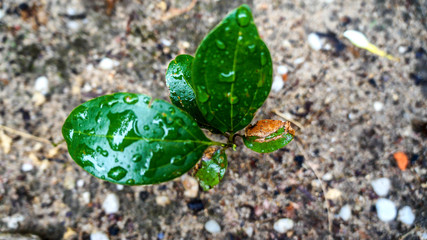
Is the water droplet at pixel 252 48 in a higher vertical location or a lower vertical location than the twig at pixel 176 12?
higher

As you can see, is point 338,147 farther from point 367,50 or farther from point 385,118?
point 367,50

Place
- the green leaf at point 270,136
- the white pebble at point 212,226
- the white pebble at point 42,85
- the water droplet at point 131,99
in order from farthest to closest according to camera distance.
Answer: the white pebble at point 42,85
the white pebble at point 212,226
the green leaf at point 270,136
the water droplet at point 131,99

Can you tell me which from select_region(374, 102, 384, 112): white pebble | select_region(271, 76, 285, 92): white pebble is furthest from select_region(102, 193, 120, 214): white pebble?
select_region(374, 102, 384, 112): white pebble

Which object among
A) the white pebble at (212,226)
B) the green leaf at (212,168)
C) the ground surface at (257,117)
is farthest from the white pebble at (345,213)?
the green leaf at (212,168)

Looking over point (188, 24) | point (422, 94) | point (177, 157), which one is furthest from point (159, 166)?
point (422, 94)

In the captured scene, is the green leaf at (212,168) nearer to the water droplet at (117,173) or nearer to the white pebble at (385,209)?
the water droplet at (117,173)

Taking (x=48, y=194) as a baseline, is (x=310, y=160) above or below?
above

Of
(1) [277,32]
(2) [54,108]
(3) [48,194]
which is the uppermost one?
(1) [277,32]
